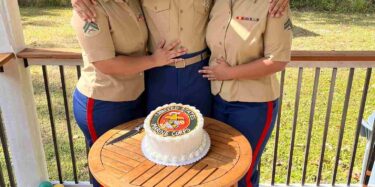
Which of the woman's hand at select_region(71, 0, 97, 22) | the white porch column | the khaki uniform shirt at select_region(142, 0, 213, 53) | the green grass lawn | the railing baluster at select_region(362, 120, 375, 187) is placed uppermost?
the woman's hand at select_region(71, 0, 97, 22)

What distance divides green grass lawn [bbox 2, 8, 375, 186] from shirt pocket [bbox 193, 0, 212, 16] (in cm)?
154

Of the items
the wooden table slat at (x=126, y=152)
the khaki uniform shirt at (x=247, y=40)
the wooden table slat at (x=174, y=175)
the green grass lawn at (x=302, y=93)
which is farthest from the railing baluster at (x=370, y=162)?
the wooden table slat at (x=126, y=152)

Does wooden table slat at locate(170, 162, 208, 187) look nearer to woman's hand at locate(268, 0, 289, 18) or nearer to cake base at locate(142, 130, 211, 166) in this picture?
cake base at locate(142, 130, 211, 166)

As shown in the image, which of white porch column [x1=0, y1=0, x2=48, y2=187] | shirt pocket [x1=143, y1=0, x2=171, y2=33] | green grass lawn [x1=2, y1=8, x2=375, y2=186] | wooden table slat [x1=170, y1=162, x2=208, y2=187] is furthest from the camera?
green grass lawn [x1=2, y1=8, x2=375, y2=186]

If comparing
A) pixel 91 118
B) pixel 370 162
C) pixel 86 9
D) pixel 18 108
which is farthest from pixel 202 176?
pixel 370 162

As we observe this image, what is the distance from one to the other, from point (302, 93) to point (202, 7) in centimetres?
292

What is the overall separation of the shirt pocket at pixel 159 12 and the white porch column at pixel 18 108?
30.9 inches

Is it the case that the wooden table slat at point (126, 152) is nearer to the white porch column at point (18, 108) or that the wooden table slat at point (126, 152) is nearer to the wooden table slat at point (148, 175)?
the wooden table slat at point (148, 175)

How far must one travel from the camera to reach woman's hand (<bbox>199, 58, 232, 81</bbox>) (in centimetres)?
166

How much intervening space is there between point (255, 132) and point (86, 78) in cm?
78

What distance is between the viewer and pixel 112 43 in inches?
61.7

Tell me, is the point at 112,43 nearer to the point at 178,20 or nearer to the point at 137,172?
the point at 178,20

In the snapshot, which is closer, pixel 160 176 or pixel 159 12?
pixel 160 176

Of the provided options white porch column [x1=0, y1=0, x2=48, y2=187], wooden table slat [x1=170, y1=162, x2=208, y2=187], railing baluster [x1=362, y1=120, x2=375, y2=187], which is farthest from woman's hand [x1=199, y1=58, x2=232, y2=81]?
railing baluster [x1=362, y1=120, x2=375, y2=187]
